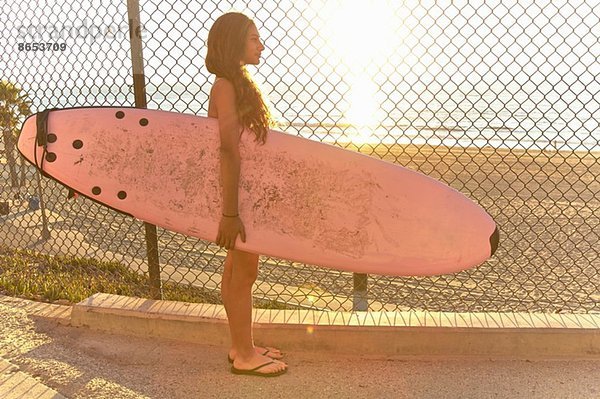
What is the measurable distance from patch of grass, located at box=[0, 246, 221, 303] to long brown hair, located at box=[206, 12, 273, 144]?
6.65ft

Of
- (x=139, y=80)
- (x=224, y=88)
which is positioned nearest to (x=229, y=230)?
(x=224, y=88)

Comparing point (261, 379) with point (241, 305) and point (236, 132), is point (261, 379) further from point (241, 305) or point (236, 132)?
point (236, 132)

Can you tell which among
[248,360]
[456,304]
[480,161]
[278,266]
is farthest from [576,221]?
[248,360]

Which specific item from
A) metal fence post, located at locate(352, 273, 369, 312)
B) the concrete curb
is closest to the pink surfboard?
the concrete curb

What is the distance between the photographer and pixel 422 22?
3.76 m

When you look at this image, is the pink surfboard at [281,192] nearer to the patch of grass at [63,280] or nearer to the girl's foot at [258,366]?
the girl's foot at [258,366]

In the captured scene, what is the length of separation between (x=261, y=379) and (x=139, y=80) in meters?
1.78

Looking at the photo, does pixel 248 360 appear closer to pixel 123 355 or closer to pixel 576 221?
pixel 123 355

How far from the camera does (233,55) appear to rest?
249 cm

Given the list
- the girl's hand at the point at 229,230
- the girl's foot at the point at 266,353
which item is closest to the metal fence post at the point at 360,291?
the girl's foot at the point at 266,353

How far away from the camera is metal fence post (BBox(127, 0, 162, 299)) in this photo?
3.27 metres

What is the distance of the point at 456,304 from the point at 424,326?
16.7 feet

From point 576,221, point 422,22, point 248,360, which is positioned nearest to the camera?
point 248,360

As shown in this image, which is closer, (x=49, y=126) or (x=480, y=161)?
(x=49, y=126)
